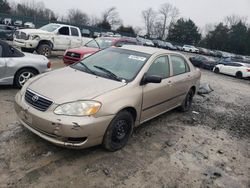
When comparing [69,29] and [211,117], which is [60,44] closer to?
[69,29]

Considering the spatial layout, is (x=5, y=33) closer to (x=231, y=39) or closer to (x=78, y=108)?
(x=78, y=108)

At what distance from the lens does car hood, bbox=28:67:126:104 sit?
12.6ft

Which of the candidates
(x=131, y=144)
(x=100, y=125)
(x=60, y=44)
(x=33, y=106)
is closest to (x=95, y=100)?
(x=100, y=125)

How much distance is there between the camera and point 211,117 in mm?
7016

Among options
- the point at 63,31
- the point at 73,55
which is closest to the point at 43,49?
the point at 63,31

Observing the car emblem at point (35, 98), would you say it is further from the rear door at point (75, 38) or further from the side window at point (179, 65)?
the rear door at point (75, 38)

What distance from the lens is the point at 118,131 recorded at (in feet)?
13.9

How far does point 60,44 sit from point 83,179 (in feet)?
39.1

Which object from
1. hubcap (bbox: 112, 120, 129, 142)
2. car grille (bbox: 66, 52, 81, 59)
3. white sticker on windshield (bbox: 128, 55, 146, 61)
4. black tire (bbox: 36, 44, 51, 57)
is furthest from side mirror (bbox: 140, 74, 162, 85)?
black tire (bbox: 36, 44, 51, 57)

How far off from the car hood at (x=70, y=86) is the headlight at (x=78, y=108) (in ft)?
0.25

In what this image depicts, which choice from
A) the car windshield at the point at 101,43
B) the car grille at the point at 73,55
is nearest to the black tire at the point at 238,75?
the car windshield at the point at 101,43

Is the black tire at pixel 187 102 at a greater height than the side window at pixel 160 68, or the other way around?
the side window at pixel 160 68

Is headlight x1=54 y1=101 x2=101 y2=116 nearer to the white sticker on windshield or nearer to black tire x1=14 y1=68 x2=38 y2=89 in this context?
the white sticker on windshield

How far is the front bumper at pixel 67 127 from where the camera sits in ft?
11.7
